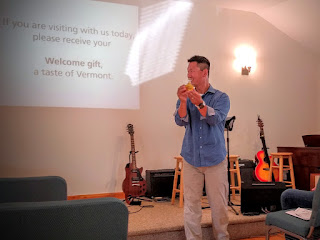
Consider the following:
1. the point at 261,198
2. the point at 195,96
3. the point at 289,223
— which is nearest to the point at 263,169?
the point at 261,198

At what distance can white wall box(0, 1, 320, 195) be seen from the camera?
13.2ft

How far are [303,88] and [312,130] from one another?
74 centimetres

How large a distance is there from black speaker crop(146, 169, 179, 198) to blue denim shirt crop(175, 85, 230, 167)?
5.72 ft

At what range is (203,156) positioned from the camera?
247 centimetres

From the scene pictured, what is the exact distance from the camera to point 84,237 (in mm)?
1477

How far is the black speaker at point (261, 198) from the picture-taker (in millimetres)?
3432

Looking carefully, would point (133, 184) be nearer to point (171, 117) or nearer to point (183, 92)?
point (171, 117)

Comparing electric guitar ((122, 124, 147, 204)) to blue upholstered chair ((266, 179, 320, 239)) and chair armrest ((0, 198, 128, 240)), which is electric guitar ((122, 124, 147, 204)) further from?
chair armrest ((0, 198, 128, 240))

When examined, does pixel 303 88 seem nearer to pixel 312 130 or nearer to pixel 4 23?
pixel 312 130

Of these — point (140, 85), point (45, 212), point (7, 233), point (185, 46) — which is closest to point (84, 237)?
point (45, 212)

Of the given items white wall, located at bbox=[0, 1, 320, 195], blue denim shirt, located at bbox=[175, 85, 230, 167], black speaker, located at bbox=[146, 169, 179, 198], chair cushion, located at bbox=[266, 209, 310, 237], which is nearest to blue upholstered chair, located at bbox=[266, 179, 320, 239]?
chair cushion, located at bbox=[266, 209, 310, 237]

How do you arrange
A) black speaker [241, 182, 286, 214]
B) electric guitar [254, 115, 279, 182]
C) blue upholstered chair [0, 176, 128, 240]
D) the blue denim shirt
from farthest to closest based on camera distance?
electric guitar [254, 115, 279, 182] → black speaker [241, 182, 286, 214] → the blue denim shirt → blue upholstered chair [0, 176, 128, 240]

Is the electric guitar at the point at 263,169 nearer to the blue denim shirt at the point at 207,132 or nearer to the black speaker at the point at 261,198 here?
the black speaker at the point at 261,198

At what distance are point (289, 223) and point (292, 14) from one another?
147 inches
